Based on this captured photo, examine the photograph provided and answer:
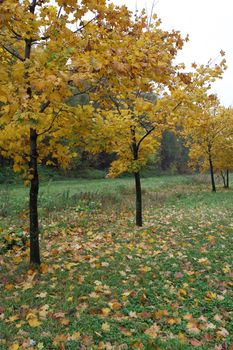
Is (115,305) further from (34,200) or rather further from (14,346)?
(34,200)

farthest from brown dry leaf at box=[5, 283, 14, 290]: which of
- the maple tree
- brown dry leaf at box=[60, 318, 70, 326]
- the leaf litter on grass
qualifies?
the maple tree

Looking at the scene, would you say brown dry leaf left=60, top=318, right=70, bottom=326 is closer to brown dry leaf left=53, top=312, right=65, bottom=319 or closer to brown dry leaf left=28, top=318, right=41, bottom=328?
brown dry leaf left=53, top=312, right=65, bottom=319

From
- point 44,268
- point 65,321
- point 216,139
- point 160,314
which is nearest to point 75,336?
point 65,321

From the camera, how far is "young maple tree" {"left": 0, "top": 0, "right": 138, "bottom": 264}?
12.1 feet

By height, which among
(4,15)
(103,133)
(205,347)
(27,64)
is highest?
(4,15)

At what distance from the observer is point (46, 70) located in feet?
12.1

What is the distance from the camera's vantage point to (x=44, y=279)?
16.8 ft

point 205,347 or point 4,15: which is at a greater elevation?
point 4,15

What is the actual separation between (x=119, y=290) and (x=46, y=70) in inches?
128

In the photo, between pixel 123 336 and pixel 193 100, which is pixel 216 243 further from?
pixel 123 336

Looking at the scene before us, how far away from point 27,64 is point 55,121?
1.26 metres

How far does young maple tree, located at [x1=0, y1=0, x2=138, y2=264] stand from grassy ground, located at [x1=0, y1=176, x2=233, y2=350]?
104 centimetres

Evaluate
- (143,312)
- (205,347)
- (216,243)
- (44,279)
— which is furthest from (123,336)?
(216,243)

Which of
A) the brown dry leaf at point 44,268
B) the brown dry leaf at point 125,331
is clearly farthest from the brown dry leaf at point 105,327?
the brown dry leaf at point 44,268
